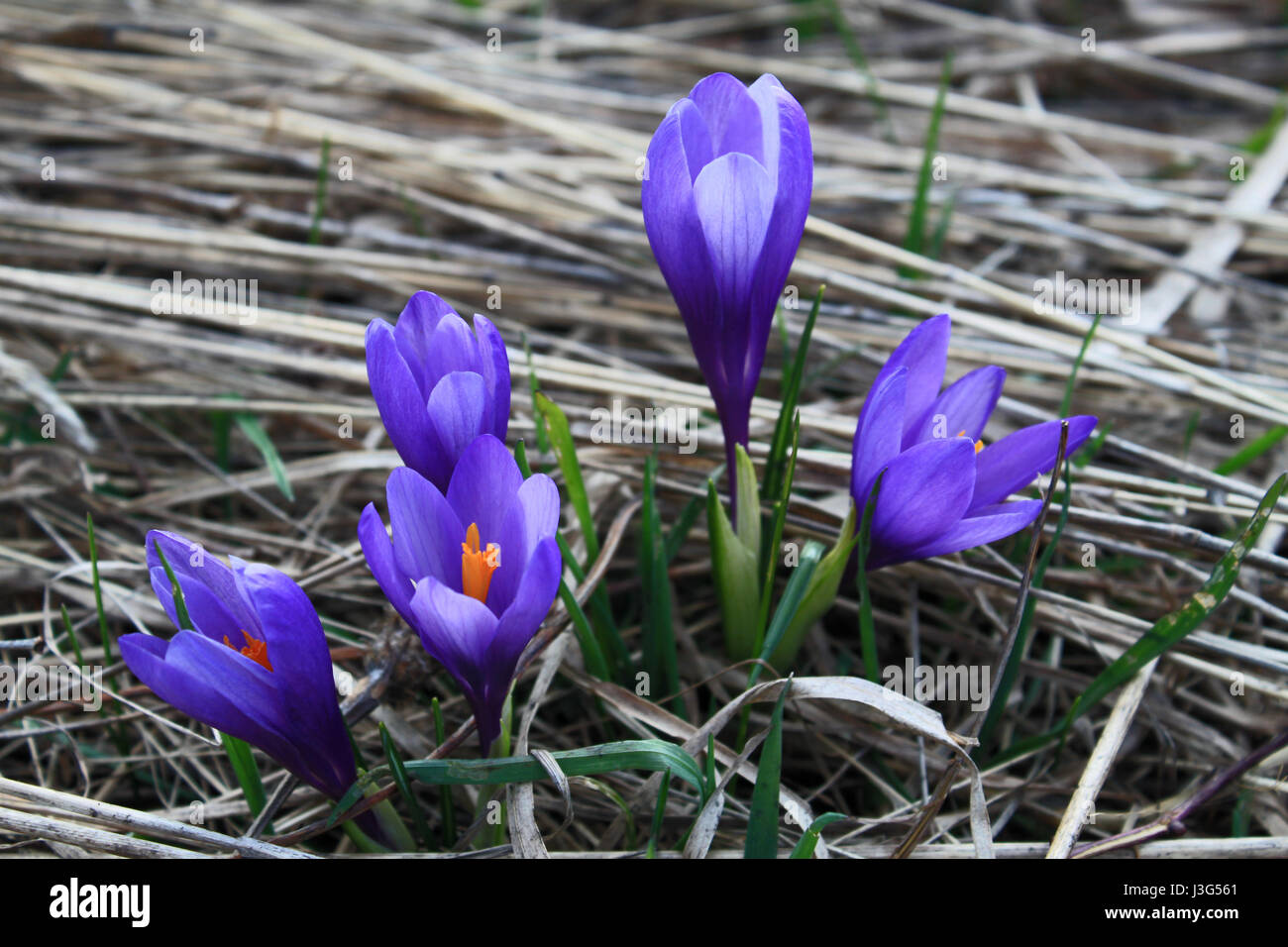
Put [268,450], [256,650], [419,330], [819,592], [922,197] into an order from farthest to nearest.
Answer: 1. [922,197]
2. [268,450]
3. [819,592]
4. [419,330]
5. [256,650]

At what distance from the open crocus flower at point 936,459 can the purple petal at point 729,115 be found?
31 cm

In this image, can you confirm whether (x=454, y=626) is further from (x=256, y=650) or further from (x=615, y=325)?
(x=615, y=325)

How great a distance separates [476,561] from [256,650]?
259 mm

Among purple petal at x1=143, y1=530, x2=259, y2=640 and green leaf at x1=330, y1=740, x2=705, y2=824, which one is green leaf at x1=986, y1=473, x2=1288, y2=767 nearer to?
green leaf at x1=330, y1=740, x2=705, y2=824

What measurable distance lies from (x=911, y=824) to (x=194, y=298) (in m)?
1.60

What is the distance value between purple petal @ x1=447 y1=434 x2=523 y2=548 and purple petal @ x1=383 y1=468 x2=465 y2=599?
0.02 m

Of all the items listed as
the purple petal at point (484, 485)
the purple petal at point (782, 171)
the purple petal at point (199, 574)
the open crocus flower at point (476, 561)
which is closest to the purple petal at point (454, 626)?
the open crocus flower at point (476, 561)

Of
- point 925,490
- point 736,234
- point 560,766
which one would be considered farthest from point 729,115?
point 560,766

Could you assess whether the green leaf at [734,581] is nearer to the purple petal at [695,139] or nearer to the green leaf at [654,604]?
the green leaf at [654,604]

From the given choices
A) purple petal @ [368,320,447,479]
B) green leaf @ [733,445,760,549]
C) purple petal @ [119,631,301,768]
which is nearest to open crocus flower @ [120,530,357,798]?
purple petal @ [119,631,301,768]

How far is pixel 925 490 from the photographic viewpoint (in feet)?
3.77

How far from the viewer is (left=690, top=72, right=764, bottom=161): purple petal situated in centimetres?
118
